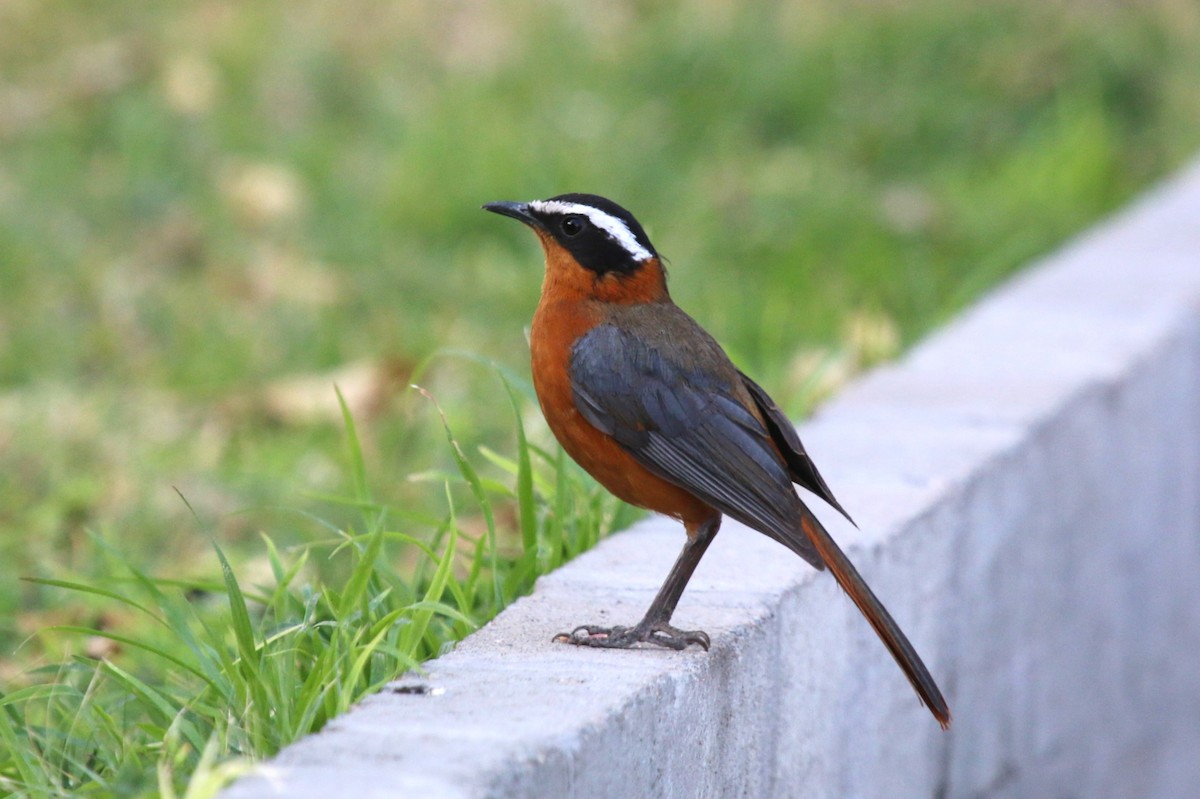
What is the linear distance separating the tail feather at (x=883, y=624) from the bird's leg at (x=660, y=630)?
216 millimetres

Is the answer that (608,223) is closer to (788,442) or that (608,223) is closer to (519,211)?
(519,211)

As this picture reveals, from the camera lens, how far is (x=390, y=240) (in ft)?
24.5

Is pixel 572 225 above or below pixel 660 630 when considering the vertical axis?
above

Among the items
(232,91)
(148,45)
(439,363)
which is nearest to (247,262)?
(439,363)

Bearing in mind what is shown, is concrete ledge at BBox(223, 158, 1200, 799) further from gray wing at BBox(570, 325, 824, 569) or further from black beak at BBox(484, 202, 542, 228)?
black beak at BBox(484, 202, 542, 228)

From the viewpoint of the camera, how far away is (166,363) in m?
6.20

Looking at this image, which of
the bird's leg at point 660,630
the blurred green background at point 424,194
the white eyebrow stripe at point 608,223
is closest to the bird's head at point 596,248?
the white eyebrow stripe at point 608,223

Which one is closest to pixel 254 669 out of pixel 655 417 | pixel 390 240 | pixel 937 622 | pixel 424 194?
pixel 655 417

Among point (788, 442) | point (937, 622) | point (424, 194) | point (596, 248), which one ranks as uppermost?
Result: point (596, 248)

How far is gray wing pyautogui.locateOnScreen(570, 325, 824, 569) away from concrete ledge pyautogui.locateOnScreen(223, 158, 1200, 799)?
210mm

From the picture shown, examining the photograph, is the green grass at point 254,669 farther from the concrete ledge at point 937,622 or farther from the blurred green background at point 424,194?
the blurred green background at point 424,194

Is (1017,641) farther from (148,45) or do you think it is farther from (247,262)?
(148,45)

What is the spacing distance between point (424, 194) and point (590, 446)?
15.5 feet

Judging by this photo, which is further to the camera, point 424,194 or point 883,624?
point 424,194
